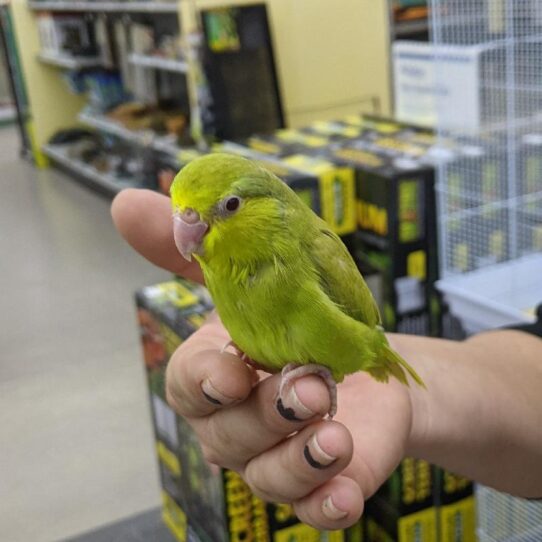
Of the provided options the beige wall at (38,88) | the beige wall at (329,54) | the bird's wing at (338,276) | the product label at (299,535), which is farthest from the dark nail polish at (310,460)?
the beige wall at (38,88)

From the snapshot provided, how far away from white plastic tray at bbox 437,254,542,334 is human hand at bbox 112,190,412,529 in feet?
2.87

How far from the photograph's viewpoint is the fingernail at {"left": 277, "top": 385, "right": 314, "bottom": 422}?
0.63m

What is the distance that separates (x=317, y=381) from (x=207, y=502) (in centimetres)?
79

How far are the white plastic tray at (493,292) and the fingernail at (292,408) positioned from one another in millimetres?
1056

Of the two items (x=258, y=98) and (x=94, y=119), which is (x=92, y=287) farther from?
(x=94, y=119)

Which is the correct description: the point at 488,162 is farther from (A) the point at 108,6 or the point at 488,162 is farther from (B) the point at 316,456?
(A) the point at 108,6

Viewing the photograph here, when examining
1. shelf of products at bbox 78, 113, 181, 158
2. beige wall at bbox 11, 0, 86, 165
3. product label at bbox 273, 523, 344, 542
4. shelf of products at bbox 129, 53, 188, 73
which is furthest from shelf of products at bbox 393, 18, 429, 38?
beige wall at bbox 11, 0, 86, 165

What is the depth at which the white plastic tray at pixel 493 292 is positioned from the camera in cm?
166

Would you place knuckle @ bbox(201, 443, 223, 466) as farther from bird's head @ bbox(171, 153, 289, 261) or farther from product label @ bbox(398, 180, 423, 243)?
product label @ bbox(398, 180, 423, 243)

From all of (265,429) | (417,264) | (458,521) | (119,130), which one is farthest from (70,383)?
(119,130)

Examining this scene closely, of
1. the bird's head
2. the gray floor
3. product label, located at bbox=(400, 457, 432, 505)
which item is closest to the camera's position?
the bird's head

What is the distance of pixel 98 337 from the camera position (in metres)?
2.83

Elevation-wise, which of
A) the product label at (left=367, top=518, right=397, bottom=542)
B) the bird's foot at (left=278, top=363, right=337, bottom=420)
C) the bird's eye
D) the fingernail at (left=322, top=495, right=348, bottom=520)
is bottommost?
the product label at (left=367, top=518, right=397, bottom=542)

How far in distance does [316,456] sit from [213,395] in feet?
0.34
